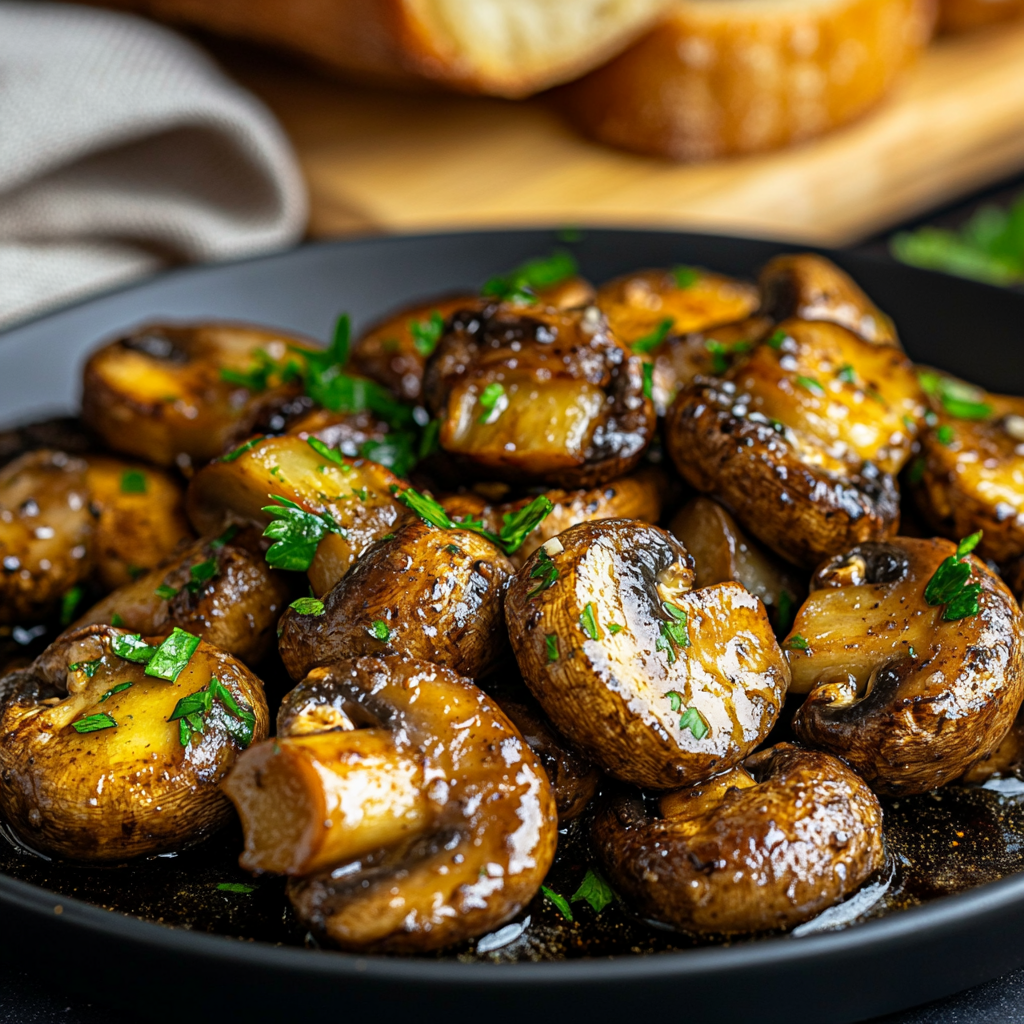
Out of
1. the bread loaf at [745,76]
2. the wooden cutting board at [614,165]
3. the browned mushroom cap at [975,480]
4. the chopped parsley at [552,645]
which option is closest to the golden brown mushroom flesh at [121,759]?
the chopped parsley at [552,645]

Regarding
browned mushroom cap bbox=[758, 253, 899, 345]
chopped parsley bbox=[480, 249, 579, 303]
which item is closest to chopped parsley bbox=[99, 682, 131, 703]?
chopped parsley bbox=[480, 249, 579, 303]

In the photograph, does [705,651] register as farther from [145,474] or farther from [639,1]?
[639,1]

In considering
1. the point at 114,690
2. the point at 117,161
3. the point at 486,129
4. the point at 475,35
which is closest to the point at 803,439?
the point at 114,690

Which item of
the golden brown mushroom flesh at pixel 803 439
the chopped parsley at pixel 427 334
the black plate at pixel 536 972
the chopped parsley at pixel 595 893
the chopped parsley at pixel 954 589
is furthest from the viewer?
the chopped parsley at pixel 427 334

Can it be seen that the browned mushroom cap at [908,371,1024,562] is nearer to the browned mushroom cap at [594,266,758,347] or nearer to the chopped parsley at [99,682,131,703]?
the browned mushroom cap at [594,266,758,347]

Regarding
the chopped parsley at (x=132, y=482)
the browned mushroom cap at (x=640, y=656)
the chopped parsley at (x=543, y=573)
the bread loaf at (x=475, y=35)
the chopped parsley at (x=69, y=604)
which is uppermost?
the bread loaf at (x=475, y=35)

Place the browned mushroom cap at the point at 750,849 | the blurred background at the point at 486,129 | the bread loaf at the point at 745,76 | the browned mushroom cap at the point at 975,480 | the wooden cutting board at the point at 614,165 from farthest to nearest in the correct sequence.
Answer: the wooden cutting board at the point at 614,165 < the bread loaf at the point at 745,76 < the blurred background at the point at 486,129 < the browned mushroom cap at the point at 975,480 < the browned mushroom cap at the point at 750,849

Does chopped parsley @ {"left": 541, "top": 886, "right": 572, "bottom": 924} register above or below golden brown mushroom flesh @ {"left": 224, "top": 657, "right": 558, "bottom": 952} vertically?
below

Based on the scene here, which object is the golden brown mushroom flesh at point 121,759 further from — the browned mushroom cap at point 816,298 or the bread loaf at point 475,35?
the bread loaf at point 475,35
